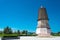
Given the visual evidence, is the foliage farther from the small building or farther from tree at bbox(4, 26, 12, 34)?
the small building

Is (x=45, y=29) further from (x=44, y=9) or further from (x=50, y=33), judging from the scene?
(x=44, y=9)

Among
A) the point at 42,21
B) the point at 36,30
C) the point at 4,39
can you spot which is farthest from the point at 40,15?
A: the point at 4,39

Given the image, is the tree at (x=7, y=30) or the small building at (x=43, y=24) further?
the tree at (x=7, y=30)

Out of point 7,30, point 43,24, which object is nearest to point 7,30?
point 7,30

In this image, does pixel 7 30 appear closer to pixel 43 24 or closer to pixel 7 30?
pixel 7 30

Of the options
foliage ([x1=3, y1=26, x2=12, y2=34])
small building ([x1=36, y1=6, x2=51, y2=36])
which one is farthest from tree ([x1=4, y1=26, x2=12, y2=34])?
small building ([x1=36, y1=6, x2=51, y2=36])

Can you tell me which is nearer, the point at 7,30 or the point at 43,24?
the point at 43,24

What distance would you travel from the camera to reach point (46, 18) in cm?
1716

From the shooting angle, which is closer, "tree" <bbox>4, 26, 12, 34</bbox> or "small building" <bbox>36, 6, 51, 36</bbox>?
"small building" <bbox>36, 6, 51, 36</bbox>

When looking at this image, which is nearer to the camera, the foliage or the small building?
the small building

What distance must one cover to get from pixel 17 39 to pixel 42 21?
12.8 feet

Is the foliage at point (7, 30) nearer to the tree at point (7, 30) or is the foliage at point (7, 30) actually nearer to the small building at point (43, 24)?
the tree at point (7, 30)

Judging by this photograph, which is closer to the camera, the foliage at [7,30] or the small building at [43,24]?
the small building at [43,24]

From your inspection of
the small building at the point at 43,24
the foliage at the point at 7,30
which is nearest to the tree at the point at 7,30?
the foliage at the point at 7,30
